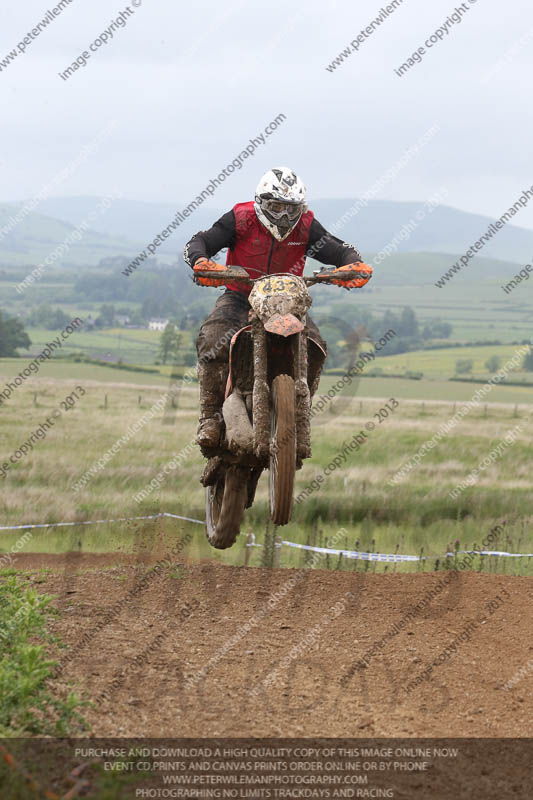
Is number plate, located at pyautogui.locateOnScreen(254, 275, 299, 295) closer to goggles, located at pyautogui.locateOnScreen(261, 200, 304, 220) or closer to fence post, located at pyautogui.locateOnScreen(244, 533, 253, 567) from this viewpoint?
goggles, located at pyautogui.locateOnScreen(261, 200, 304, 220)

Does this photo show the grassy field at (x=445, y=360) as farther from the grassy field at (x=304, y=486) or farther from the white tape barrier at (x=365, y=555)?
the white tape barrier at (x=365, y=555)

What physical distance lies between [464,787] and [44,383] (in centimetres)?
4487

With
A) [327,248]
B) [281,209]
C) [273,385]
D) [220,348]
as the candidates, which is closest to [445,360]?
[327,248]

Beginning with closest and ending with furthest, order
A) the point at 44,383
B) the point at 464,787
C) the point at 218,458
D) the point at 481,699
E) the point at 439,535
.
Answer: the point at 464,787 < the point at 481,699 < the point at 218,458 < the point at 439,535 < the point at 44,383

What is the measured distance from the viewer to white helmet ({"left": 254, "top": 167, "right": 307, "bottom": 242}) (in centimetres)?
875

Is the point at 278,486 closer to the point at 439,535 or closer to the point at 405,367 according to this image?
the point at 439,535

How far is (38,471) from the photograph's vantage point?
2127cm

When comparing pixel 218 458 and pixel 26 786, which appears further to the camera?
pixel 218 458

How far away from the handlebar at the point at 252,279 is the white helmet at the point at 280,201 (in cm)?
52

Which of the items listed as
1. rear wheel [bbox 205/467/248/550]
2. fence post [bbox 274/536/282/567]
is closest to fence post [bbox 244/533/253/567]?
fence post [bbox 274/536/282/567]

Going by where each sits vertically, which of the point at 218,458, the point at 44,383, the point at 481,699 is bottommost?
the point at 44,383

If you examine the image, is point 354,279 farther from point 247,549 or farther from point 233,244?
point 247,549

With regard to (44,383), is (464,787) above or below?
above

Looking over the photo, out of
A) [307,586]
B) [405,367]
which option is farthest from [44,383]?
[307,586]
